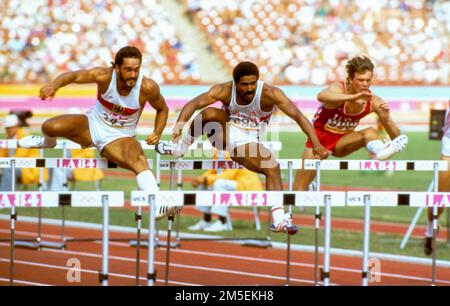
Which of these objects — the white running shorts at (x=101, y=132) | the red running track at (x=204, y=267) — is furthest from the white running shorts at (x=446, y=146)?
the white running shorts at (x=101, y=132)

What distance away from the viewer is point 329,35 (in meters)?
32.2

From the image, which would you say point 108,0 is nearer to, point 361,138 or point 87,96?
point 87,96

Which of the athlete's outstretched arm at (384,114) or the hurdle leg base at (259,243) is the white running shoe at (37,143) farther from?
the hurdle leg base at (259,243)

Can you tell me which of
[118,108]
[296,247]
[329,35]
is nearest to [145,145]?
[118,108]

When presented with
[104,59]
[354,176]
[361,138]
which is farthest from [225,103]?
[104,59]

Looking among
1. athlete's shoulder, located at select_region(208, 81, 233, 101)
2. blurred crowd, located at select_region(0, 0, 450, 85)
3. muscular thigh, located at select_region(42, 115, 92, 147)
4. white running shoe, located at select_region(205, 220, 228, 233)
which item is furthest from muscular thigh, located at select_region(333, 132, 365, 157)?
blurred crowd, located at select_region(0, 0, 450, 85)

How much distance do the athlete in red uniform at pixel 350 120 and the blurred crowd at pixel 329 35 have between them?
21693 millimetres

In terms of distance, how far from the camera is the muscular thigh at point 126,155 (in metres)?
7.70

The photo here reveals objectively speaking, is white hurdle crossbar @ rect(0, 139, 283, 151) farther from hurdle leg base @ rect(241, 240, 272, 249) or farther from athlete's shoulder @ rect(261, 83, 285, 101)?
hurdle leg base @ rect(241, 240, 272, 249)

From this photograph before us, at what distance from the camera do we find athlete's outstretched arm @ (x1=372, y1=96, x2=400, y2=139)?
8.38m

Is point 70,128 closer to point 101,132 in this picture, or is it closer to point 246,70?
point 101,132

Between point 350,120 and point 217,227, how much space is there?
3.38 m
